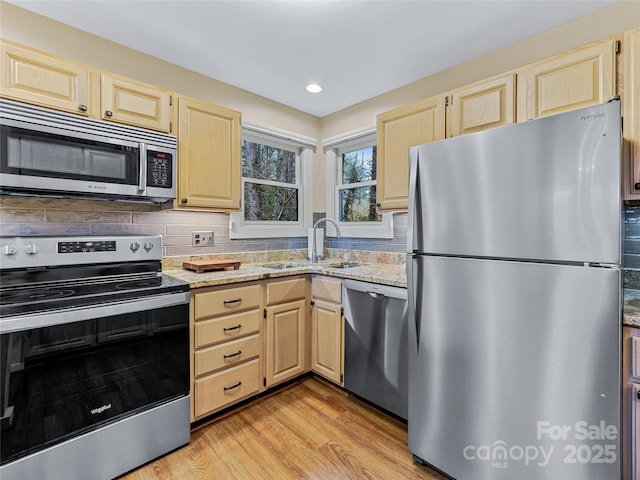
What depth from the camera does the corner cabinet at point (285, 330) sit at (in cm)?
221

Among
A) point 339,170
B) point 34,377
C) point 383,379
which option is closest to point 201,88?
point 339,170

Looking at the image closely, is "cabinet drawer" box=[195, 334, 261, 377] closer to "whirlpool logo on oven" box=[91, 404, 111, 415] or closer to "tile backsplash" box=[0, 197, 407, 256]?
"whirlpool logo on oven" box=[91, 404, 111, 415]

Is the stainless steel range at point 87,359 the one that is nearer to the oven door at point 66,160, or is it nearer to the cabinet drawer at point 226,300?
the cabinet drawer at point 226,300

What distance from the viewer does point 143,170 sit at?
Result: 185 cm

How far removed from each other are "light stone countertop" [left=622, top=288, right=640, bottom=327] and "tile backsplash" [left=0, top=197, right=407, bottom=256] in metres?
1.39

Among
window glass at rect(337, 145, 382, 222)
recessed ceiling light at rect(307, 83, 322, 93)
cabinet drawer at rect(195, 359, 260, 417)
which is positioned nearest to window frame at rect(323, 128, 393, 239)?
window glass at rect(337, 145, 382, 222)

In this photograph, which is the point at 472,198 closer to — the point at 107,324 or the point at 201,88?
the point at 107,324

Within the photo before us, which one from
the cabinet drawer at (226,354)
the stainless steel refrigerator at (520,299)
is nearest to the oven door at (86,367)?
the cabinet drawer at (226,354)

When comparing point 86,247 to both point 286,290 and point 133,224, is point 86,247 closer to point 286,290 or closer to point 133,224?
point 133,224

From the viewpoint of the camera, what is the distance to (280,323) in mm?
2271

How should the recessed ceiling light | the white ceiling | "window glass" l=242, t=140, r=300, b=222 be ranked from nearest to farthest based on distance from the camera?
the white ceiling → the recessed ceiling light → "window glass" l=242, t=140, r=300, b=222

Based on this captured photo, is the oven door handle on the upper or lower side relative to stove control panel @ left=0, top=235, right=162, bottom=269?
lower

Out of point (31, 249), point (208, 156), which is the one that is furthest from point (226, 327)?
point (208, 156)

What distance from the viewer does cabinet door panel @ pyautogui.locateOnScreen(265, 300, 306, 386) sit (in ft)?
7.29
